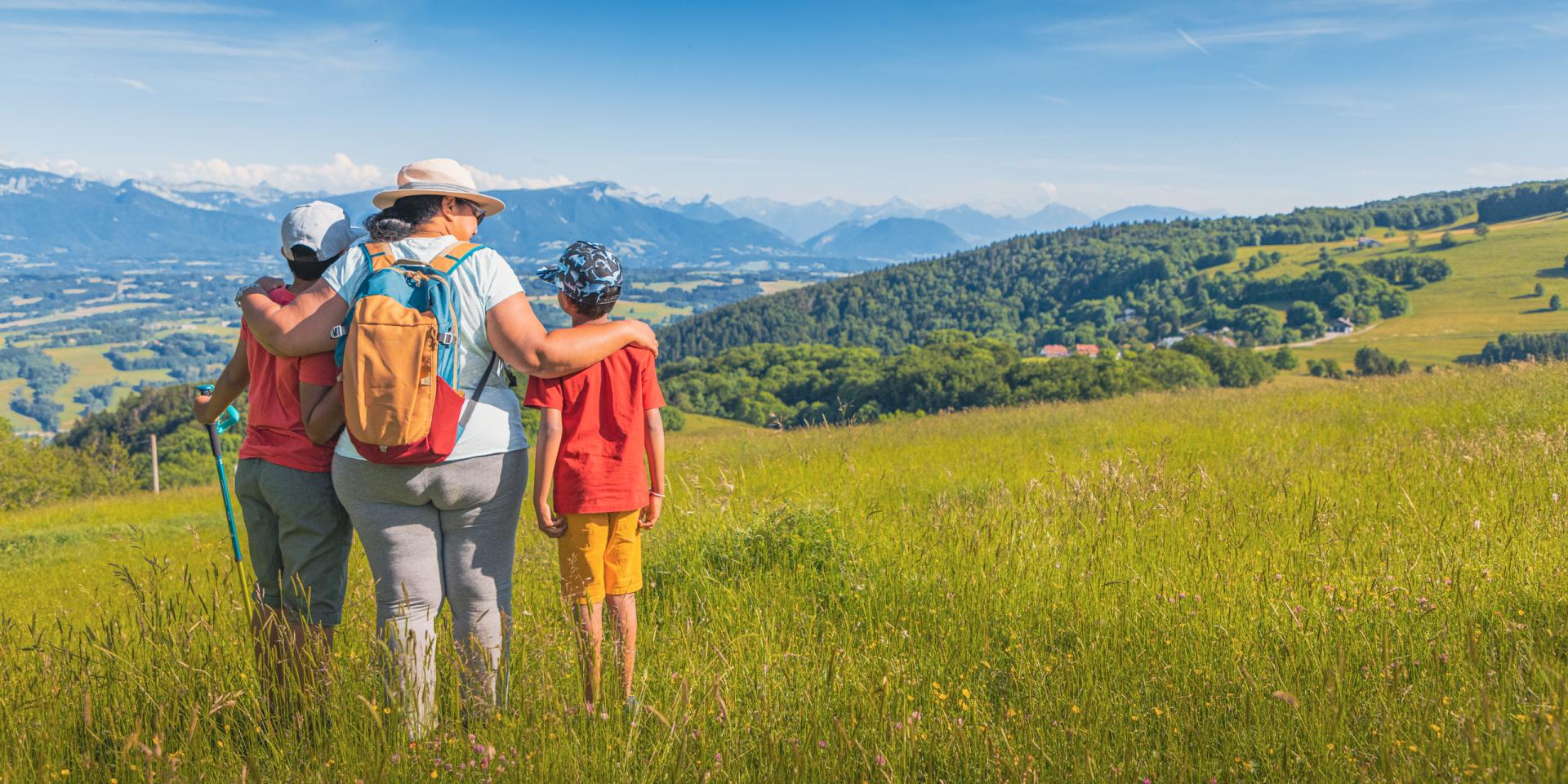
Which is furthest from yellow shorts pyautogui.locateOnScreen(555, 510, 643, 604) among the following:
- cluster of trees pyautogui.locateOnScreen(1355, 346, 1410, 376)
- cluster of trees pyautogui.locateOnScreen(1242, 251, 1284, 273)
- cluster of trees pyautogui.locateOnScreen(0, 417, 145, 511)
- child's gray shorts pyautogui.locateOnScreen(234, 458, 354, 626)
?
cluster of trees pyautogui.locateOnScreen(1242, 251, 1284, 273)

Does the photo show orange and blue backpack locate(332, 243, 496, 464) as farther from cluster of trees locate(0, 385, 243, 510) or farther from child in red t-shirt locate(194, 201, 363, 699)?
cluster of trees locate(0, 385, 243, 510)

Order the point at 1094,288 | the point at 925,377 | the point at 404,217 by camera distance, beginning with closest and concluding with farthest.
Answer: the point at 404,217 < the point at 925,377 < the point at 1094,288

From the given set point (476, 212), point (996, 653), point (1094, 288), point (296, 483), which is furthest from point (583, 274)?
point (1094, 288)

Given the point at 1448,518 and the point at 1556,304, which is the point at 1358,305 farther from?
the point at 1448,518

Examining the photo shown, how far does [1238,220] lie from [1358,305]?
8889cm

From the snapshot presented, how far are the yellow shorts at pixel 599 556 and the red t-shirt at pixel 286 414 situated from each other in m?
0.83

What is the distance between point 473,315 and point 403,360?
0.26 metres

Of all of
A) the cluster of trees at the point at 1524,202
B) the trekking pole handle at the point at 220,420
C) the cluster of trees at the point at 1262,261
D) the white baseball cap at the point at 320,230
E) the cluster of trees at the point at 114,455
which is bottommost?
the cluster of trees at the point at 114,455

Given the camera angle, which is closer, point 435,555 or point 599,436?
point 435,555

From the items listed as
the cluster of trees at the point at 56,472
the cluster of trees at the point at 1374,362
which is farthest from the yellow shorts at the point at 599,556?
the cluster of trees at the point at 1374,362

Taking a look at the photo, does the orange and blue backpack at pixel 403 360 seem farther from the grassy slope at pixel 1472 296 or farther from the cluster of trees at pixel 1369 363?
the grassy slope at pixel 1472 296

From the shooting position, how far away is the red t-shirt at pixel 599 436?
9.77ft

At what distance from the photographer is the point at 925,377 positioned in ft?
228

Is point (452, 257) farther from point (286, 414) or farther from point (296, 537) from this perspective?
point (296, 537)
